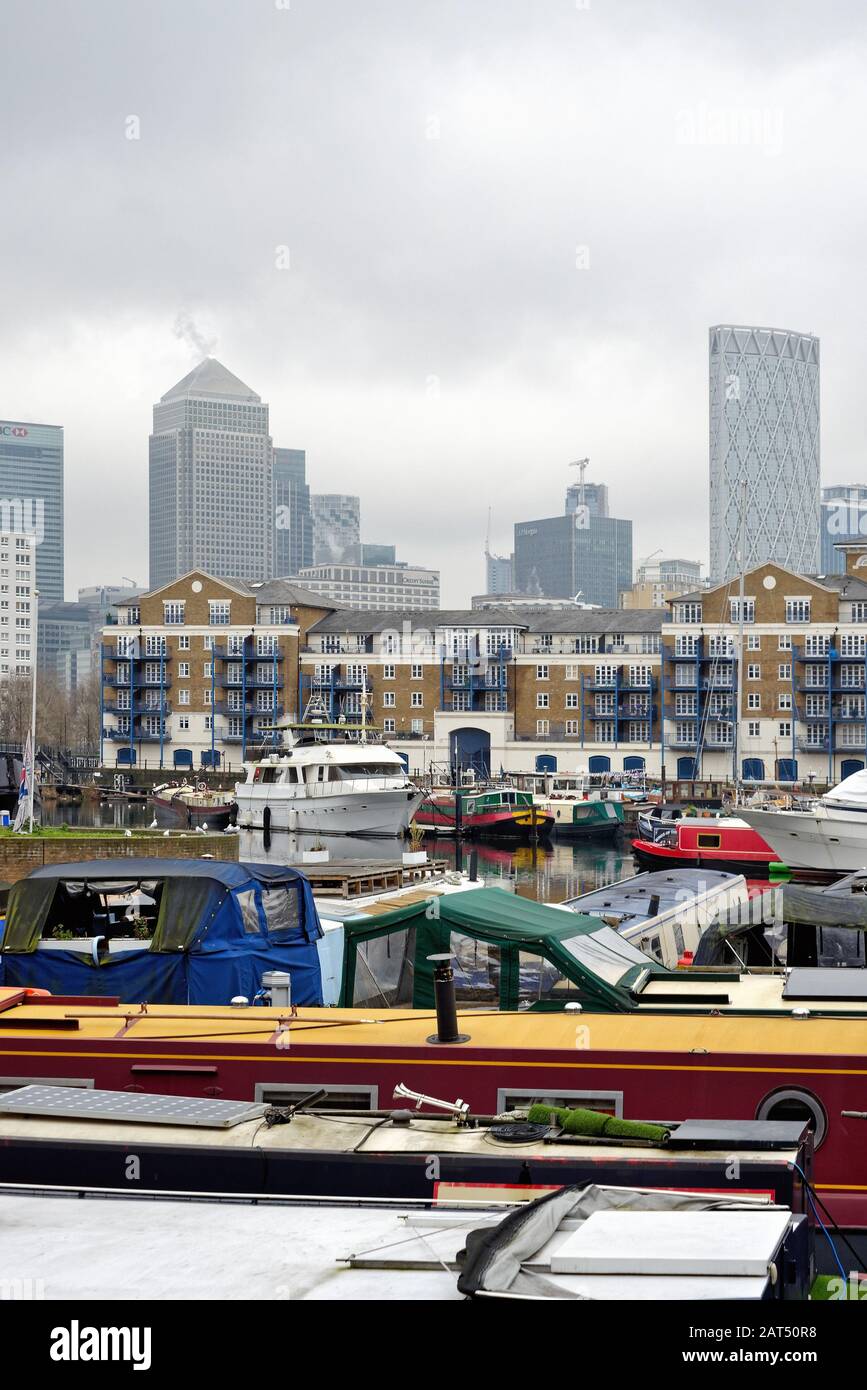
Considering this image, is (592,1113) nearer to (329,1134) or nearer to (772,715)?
(329,1134)

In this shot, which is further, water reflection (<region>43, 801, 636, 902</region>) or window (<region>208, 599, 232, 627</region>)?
window (<region>208, 599, 232, 627</region>)

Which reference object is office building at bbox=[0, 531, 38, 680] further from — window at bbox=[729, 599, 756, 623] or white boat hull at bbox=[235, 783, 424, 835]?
white boat hull at bbox=[235, 783, 424, 835]

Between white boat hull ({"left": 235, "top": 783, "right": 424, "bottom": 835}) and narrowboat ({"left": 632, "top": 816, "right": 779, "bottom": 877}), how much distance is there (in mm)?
11601

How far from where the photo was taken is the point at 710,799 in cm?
7312

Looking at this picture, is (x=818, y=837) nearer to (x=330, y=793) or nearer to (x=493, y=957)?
(x=330, y=793)

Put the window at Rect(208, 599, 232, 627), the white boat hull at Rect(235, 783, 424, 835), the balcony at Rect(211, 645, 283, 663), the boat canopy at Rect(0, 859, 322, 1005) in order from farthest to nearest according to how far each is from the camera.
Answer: the window at Rect(208, 599, 232, 627), the balcony at Rect(211, 645, 283, 663), the white boat hull at Rect(235, 783, 424, 835), the boat canopy at Rect(0, 859, 322, 1005)

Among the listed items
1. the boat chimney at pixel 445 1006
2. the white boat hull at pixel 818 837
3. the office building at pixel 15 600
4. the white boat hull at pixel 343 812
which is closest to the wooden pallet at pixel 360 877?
Answer: the boat chimney at pixel 445 1006

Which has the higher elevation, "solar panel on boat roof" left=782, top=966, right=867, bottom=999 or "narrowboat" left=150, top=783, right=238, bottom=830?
"solar panel on boat roof" left=782, top=966, right=867, bottom=999

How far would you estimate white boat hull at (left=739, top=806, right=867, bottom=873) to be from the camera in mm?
44031

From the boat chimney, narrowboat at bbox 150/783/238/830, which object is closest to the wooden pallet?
the boat chimney

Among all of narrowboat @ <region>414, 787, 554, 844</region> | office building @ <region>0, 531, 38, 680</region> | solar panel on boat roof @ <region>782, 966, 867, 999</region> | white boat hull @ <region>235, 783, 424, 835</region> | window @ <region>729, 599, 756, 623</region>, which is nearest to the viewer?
solar panel on boat roof @ <region>782, 966, 867, 999</region>

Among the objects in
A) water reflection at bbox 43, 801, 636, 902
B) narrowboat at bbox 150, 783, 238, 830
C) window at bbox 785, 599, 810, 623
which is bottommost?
water reflection at bbox 43, 801, 636, 902

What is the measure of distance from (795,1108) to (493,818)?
2075 inches

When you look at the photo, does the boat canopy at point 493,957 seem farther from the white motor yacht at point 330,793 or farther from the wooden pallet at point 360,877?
the white motor yacht at point 330,793
